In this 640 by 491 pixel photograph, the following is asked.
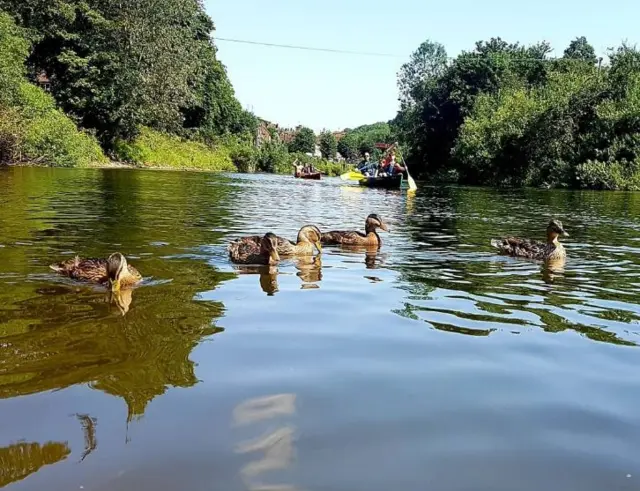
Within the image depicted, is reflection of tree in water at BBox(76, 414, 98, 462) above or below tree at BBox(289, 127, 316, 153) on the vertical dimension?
below

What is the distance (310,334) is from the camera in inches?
206

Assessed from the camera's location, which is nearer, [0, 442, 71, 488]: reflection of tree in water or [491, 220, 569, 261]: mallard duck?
[0, 442, 71, 488]: reflection of tree in water

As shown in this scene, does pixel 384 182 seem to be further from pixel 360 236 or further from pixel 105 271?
pixel 105 271

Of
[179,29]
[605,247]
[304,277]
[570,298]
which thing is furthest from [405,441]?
[179,29]

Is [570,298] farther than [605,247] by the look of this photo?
No

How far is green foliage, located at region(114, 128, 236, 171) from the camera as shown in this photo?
185ft

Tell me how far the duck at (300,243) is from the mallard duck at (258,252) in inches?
3.8

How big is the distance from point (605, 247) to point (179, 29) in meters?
51.2

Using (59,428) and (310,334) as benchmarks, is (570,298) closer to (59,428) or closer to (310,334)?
(310,334)

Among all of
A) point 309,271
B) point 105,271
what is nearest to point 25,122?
point 309,271

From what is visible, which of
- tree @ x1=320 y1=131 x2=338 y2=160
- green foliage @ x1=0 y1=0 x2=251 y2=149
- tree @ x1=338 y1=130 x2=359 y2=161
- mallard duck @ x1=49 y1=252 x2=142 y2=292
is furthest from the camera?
tree @ x1=338 y1=130 x2=359 y2=161

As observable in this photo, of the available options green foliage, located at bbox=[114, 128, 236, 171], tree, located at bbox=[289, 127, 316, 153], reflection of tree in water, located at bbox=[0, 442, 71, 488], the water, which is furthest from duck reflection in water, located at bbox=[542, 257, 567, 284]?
tree, located at bbox=[289, 127, 316, 153]

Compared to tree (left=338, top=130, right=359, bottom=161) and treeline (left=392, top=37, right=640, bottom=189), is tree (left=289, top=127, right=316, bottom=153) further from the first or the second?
treeline (left=392, top=37, right=640, bottom=189)

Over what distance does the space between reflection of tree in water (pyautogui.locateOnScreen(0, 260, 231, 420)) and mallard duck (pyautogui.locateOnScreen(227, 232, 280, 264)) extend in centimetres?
200
